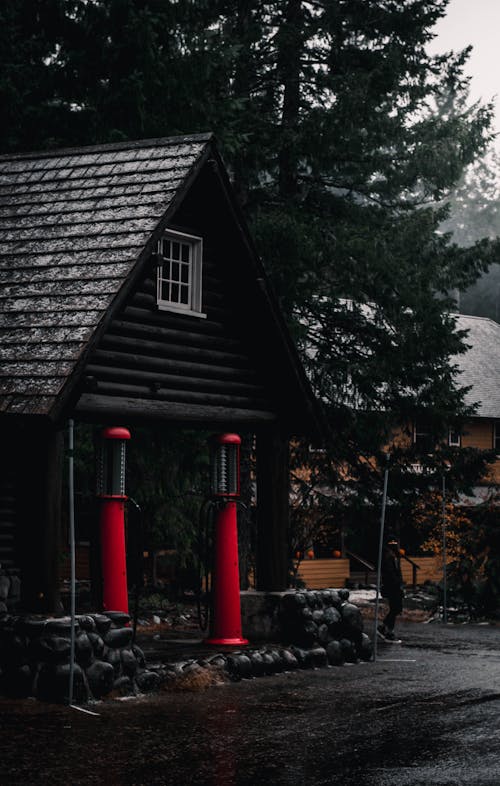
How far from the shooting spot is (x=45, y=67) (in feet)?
71.7

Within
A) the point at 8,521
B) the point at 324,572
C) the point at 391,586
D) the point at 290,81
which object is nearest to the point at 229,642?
the point at 8,521

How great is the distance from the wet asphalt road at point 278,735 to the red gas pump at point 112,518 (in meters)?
1.82

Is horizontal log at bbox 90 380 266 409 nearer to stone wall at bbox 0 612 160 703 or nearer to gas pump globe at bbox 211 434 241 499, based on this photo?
gas pump globe at bbox 211 434 241 499

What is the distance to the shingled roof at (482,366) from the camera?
1737 inches

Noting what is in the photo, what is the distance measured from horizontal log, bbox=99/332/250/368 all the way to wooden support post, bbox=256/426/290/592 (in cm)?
122

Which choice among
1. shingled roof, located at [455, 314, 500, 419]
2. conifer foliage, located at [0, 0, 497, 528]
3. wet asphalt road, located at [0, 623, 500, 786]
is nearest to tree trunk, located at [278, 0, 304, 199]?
conifer foliage, located at [0, 0, 497, 528]

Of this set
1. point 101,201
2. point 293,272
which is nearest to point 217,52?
point 293,272

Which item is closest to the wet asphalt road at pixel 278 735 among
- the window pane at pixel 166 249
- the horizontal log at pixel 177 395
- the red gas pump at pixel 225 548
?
the red gas pump at pixel 225 548

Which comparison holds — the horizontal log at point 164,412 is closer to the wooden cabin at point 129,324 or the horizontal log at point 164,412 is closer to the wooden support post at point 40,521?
the wooden cabin at point 129,324

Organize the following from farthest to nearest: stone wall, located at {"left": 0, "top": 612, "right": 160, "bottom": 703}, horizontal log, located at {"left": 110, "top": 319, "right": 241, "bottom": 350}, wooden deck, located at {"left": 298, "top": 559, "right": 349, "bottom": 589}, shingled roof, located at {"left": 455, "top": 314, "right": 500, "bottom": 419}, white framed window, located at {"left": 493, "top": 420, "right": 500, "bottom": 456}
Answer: white framed window, located at {"left": 493, "top": 420, "right": 500, "bottom": 456} → shingled roof, located at {"left": 455, "top": 314, "right": 500, "bottom": 419} → wooden deck, located at {"left": 298, "top": 559, "right": 349, "bottom": 589} → horizontal log, located at {"left": 110, "top": 319, "right": 241, "bottom": 350} → stone wall, located at {"left": 0, "top": 612, "right": 160, "bottom": 703}

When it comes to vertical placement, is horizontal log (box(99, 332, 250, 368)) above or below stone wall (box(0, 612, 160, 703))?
above

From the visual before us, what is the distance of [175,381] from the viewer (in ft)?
51.8

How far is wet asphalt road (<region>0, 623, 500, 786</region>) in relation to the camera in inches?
372

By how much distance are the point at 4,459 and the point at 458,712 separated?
8293 millimetres
